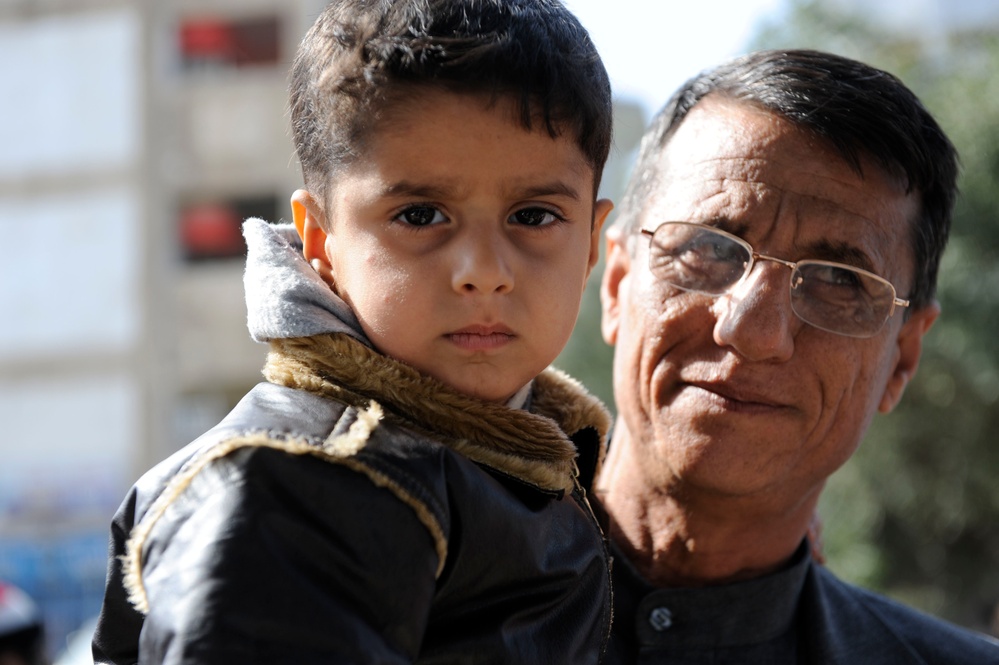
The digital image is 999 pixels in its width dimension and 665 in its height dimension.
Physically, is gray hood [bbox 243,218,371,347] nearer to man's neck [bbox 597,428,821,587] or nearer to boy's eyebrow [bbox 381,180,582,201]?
boy's eyebrow [bbox 381,180,582,201]

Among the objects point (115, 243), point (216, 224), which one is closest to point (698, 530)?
point (216, 224)

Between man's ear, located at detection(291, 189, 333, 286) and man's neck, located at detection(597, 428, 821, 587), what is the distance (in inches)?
49.0

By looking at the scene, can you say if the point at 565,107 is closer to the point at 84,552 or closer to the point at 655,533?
the point at 655,533

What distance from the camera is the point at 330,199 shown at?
191 cm

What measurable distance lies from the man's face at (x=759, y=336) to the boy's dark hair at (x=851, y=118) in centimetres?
4

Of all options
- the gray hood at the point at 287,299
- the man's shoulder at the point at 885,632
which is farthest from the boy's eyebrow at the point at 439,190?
the man's shoulder at the point at 885,632

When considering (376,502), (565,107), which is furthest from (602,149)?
(376,502)

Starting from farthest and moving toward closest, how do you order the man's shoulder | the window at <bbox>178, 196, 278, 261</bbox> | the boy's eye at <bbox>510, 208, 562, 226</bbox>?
the window at <bbox>178, 196, 278, 261</bbox>, the man's shoulder, the boy's eye at <bbox>510, 208, 562, 226</bbox>

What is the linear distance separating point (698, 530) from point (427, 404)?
1.34 m

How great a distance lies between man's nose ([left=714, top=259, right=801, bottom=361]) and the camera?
277 centimetres

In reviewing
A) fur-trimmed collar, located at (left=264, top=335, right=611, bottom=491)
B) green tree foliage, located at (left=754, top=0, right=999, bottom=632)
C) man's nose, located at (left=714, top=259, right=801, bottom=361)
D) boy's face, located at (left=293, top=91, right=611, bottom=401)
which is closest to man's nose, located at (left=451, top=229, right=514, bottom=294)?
boy's face, located at (left=293, top=91, right=611, bottom=401)

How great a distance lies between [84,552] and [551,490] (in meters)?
22.0

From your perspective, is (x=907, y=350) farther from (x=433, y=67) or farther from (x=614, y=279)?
(x=433, y=67)

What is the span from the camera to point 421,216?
1.82 metres
